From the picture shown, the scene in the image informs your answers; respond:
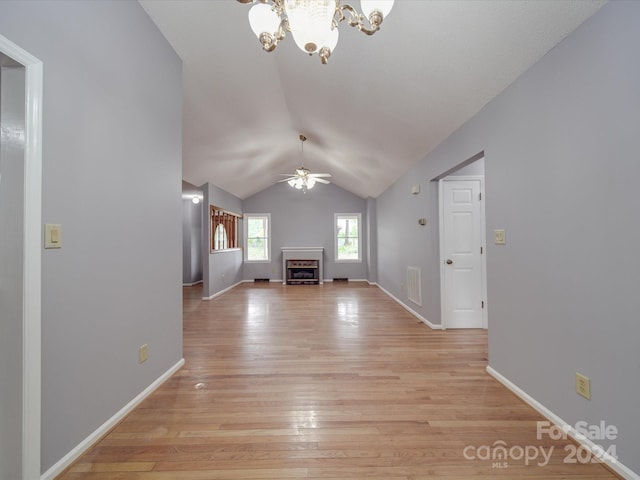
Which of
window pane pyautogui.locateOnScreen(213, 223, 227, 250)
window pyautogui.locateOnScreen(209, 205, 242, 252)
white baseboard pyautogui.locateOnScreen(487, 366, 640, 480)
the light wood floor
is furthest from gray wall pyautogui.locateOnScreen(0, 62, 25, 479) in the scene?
window pane pyautogui.locateOnScreen(213, 223, 227, 250)

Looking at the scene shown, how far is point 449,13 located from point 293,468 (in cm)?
290

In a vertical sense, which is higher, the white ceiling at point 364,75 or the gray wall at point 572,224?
the white ceiling at point 364,75

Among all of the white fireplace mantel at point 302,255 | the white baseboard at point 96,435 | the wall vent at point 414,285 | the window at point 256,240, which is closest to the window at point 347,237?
the white fireplace mantel at point 302,255

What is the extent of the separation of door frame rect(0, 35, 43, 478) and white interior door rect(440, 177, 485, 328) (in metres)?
3.82

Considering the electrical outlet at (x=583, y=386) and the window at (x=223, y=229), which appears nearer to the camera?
the electrical outlet at (x=583, y=386)

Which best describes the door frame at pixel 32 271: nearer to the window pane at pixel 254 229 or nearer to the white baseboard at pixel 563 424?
the white baseboard at pixel 563 424

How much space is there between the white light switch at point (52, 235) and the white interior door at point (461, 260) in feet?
12.3

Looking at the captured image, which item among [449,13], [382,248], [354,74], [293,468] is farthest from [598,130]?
[382,248]

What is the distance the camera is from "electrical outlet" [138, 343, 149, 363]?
2055 millimetres

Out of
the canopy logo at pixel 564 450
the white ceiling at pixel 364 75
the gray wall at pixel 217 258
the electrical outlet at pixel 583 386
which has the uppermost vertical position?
the white ceiling at pixel 364 75

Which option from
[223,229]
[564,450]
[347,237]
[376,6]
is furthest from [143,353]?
[347,237]

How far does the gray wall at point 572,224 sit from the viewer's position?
1.36 metres

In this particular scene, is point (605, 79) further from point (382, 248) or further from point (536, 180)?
point (382, 248)

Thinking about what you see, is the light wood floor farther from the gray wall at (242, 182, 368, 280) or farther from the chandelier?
the gray wall at (242, 182, 368, 280)
